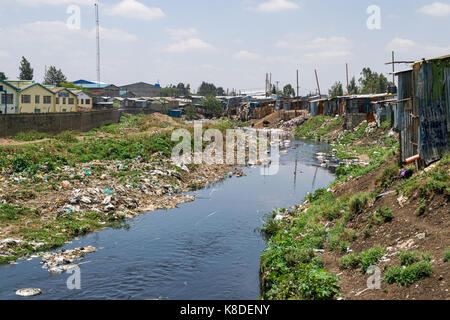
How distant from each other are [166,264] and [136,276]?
100 centimetres

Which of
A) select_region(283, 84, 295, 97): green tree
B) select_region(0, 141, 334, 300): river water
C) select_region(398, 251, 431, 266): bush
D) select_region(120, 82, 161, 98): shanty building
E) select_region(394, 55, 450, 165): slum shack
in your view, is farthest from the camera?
select_region(120, 82, 161, 98): shanty building

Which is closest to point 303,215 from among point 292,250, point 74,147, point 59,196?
point 292,250

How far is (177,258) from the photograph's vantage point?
11227 mm

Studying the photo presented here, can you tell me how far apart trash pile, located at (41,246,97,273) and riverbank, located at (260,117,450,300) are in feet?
15.5

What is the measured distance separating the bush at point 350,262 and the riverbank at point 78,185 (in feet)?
25.1

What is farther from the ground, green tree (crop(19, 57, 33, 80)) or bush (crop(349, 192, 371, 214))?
green tree (crop(19, 57, 33, 80))

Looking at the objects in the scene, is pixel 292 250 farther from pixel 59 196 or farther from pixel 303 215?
pixel 59 196

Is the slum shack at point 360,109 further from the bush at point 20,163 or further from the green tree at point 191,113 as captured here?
the green tree at point 191,113

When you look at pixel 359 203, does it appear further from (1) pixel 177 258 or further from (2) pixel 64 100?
(2) pixel 64 100

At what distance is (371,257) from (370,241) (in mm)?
1012

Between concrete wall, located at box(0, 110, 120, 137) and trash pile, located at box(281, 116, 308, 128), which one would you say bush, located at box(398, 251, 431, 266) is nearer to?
concrete wall, located at box(0, 110, 120, 137)

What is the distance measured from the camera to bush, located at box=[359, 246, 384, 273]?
25.5 feet

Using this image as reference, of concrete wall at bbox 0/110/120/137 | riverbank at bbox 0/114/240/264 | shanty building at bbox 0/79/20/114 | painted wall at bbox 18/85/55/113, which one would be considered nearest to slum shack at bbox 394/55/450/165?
riverbank at bbox 0/114/240/264

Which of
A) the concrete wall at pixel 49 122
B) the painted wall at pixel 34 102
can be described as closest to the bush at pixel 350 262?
the concrete wall at pixel 49 122
